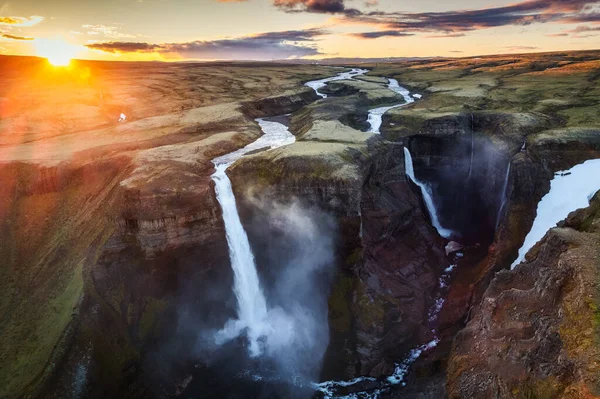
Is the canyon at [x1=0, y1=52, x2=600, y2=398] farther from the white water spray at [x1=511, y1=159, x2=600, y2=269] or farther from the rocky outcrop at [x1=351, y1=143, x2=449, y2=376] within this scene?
the white water spray at [x1=511, y1=159, x2=600, y2=269]

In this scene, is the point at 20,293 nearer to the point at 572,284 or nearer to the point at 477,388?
the point at 477,388

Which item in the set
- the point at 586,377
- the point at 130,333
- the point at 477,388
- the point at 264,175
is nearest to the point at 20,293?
the point at 130,333

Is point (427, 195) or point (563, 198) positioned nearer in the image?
point (563, 198)

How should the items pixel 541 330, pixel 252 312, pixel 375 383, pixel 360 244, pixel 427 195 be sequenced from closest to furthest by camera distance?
1. pixel 541 330
2. pixel 375 383
3. pixel 360 244
4. pixel 252 312
5. pixel 427 195

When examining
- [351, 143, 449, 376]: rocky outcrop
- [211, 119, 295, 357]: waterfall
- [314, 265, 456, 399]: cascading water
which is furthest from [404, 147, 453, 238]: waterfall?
[211, 119, 295, 357]: waterfall

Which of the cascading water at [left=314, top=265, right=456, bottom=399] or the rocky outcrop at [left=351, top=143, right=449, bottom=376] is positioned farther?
the rocky outcrop at [left=351, top=143, right=449, bottom=376]

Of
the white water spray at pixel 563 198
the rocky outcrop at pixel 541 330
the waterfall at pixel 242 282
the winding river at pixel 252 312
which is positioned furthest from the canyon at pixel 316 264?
the white water spray at pixel 563 198

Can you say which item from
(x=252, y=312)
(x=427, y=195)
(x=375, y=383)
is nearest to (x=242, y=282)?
(x=252, y=312)

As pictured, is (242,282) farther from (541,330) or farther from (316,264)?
(541,330)
